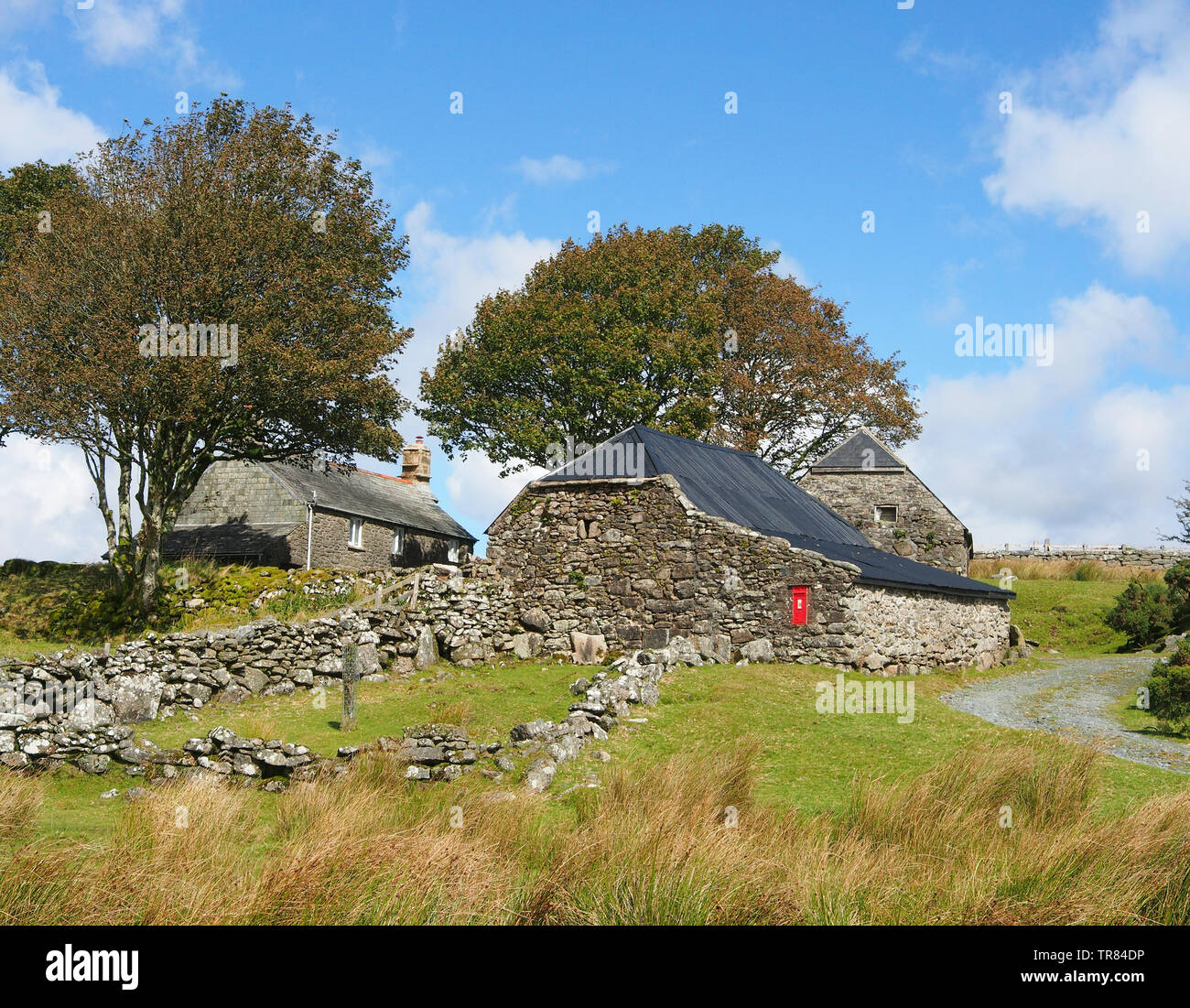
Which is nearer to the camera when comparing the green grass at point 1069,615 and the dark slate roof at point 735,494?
the dark slate roof at point 735,494

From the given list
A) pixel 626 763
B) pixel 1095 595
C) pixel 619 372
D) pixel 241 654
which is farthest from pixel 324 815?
pixel 1095 595

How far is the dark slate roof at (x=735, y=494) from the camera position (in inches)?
→ 938

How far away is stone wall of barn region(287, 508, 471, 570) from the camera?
3544 cm

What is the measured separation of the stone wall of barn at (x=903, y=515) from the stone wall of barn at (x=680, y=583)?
13.6 metres

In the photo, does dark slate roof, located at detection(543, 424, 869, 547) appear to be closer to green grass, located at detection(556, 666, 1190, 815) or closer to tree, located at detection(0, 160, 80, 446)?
green grass, located at detection(556, 666, 1190, 815)

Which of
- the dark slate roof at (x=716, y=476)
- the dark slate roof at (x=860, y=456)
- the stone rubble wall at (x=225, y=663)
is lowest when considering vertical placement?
the stone rubble wall at (x=225, y=663)

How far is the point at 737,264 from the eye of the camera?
4462 centimetres

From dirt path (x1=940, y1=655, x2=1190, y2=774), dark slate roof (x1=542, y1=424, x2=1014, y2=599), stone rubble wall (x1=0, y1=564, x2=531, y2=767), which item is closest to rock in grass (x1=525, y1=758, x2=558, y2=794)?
stone rubble wall (x1=0, y1=564, x2=531, y2=767)

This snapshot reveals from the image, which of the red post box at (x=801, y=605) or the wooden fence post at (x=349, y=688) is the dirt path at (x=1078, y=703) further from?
the wooden fence post at (x=349, y=688)

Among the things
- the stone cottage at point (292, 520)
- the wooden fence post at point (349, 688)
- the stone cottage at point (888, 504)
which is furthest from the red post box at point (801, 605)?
the stone cottage at point (888, 504)

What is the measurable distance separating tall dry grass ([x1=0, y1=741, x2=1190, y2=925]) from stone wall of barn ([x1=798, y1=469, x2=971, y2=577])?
3030 centimetres

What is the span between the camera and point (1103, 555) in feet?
158

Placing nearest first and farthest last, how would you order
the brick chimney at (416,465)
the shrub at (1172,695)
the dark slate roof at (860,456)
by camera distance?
1. the shrub at (1172,695)
2. the dark slate roof at (860,456)
3. the brick chimney at (416,465)
